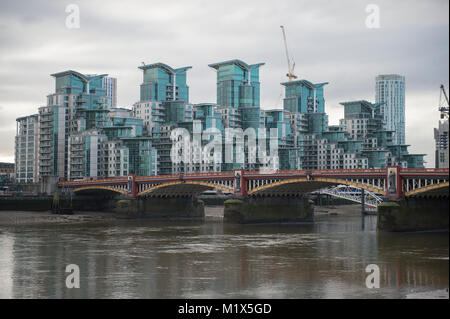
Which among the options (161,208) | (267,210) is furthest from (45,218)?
(267,210)

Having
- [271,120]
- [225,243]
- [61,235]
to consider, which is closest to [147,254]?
[225,243]

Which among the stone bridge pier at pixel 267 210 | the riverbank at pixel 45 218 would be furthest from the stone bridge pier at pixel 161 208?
the stone bridge pier at pixel 267 210

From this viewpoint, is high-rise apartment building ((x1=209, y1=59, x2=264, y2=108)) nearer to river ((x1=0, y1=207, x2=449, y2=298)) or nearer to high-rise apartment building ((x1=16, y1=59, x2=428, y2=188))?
high-rise apartment building ((x1=16, y1=59, x2=428, y2=188))

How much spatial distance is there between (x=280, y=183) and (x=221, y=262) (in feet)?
121

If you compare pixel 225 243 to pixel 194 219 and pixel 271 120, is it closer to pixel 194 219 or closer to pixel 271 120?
pixel 194 219

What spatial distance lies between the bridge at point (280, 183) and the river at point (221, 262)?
Answer: 559 centimetres

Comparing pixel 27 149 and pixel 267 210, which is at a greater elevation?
pixel 27 149

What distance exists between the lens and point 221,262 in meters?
52.5

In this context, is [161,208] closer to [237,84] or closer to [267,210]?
[267,210]

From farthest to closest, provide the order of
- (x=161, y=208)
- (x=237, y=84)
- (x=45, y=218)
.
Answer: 1. (x=237, y=84)
2. (x=161, y=208)
3. (x=45, y=218)

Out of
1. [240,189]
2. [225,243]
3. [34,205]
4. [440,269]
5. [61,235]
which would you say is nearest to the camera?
[440,269]

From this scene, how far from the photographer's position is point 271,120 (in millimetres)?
185500

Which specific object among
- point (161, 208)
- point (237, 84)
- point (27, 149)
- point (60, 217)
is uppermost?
point (237, 84)

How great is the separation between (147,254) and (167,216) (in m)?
49.9
